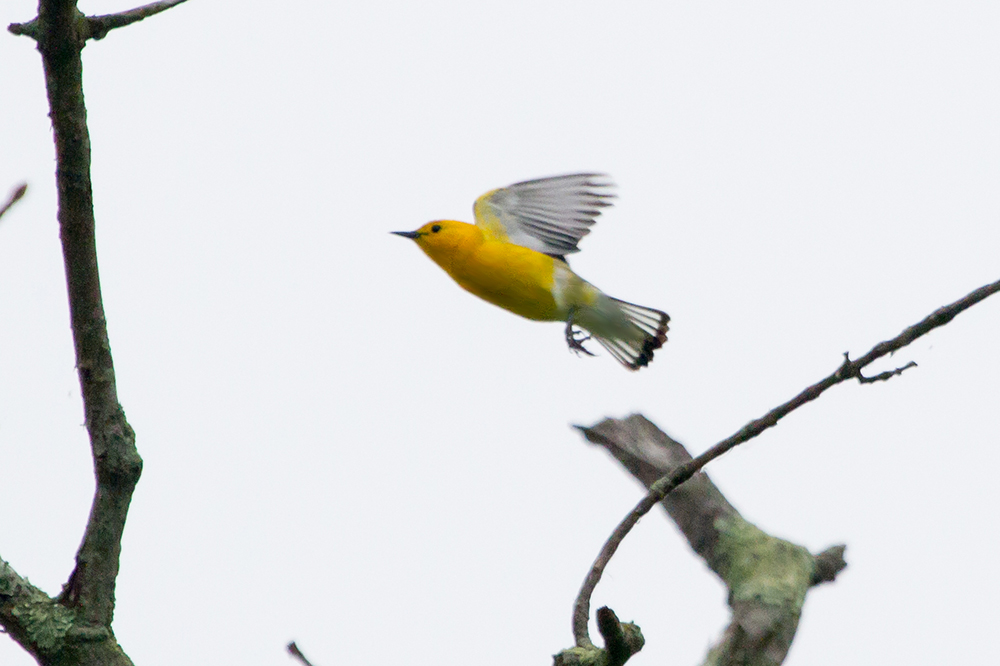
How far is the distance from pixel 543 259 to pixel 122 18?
361 centimetres

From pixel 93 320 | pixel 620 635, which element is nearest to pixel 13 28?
pixel 93 320

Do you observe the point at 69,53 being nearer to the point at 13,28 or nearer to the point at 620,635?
the point at 13,28

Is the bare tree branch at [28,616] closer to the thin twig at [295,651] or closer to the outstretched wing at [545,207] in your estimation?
the thin twig at [295,651]

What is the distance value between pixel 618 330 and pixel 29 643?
4.32 meters

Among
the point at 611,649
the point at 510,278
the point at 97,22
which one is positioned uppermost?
the point at 510,278

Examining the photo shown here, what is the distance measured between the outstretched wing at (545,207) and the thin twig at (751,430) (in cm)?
397

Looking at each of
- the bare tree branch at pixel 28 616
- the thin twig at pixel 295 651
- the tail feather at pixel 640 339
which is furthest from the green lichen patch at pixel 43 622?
the tail feather at pixel 640 339

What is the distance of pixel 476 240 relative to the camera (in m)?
6.21

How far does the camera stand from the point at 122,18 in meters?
2.71

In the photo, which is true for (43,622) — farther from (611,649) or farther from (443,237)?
(443,237)

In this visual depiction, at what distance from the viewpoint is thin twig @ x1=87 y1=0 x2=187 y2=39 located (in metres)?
2.69

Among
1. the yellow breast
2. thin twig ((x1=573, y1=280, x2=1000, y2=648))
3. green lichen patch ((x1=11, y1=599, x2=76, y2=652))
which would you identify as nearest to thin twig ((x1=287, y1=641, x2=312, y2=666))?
thin twig ((x1=573, y1=280, x2=1000, y2=648))

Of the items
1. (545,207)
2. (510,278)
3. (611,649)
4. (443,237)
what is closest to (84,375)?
(611,649)

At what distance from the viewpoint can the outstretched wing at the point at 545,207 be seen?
6988mm
